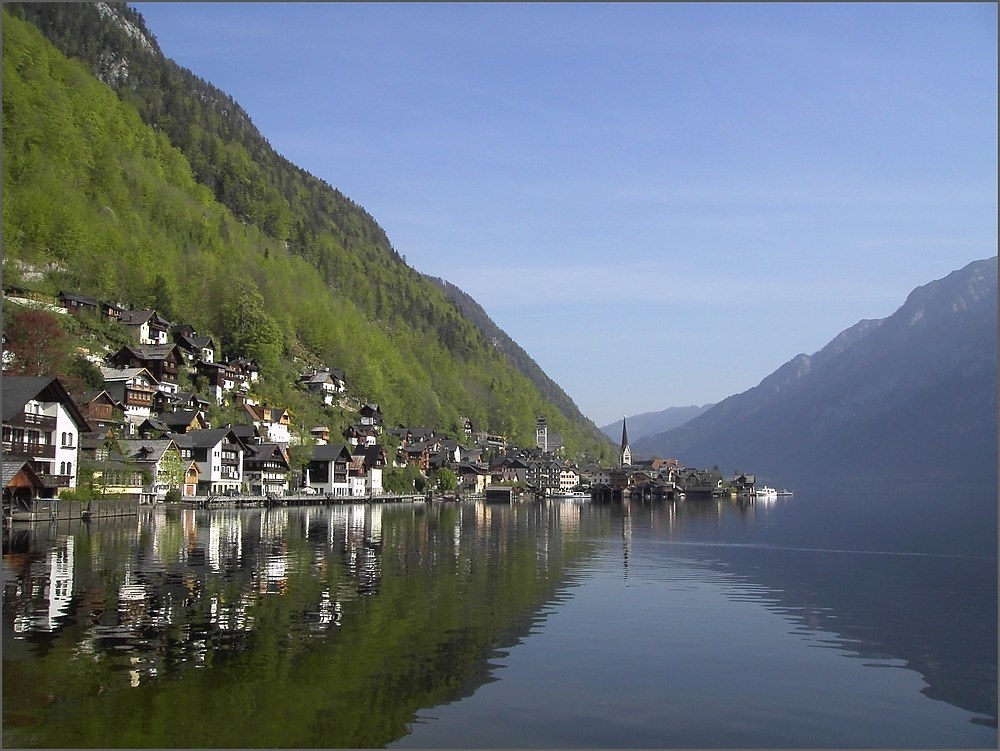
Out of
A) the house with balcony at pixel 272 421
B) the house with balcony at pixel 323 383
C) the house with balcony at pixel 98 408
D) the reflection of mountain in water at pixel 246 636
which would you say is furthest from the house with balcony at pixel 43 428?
the house with balcony at pixel 323 383

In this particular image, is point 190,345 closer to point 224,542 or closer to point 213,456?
point 213,456

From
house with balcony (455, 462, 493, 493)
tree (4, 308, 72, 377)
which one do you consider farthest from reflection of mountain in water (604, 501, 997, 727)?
house with balcony (455, 462, 493, 493)

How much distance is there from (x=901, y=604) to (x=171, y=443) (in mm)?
78057

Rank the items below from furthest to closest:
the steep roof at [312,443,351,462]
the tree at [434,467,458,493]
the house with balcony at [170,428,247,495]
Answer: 1. the tree at [434,467,458,493]
2. the steep roof at [312,443,351,462]
3. the house with balcony at [170,428,247,495]

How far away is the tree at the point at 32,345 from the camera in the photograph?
281ft

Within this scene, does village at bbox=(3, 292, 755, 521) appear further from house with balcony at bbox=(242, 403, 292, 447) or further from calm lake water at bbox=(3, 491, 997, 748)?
calm lake water at bbox=(3, 491, 997, 748)

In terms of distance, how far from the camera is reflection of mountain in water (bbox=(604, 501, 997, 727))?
2400cm

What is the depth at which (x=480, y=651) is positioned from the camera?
79.5ft

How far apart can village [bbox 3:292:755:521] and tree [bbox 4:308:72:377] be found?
4442 mm

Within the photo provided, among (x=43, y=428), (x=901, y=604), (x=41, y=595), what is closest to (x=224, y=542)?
(x=43, y=428)

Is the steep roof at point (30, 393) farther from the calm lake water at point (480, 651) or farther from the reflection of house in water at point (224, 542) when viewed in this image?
the calm lake water at point (480, 651)

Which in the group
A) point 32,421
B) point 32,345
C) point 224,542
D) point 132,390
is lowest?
point 224,542

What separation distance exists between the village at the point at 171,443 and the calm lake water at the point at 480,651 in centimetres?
1918

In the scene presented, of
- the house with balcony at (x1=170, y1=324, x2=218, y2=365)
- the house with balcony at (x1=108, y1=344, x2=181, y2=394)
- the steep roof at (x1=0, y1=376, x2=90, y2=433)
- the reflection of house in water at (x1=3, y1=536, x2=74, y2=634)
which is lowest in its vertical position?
the reflection of house in water at (x1=3, y1=536, x2=74, y2=634)
